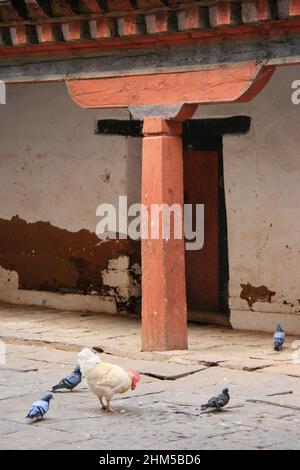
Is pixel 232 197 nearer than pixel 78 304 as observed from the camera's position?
Yes

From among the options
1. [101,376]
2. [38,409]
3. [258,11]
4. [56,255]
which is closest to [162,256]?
[258,11]

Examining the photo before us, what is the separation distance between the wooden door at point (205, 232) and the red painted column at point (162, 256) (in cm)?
179

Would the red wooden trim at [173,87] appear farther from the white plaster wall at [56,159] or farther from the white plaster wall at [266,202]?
the white plaster wall at [56,159]

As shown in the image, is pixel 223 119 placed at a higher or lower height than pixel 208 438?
higher

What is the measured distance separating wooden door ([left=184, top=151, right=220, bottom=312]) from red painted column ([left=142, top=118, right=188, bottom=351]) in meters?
1.79

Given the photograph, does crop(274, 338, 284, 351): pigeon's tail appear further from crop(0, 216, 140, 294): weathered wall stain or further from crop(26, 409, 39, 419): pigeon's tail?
crop(26, 409, 39, 419): pigeon's tail

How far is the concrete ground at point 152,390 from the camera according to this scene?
757 cm

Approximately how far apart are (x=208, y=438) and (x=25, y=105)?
699 centimetres

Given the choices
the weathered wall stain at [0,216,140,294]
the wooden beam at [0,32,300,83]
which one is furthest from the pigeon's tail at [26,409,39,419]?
the weathered wall stain at [0,216,140,294]

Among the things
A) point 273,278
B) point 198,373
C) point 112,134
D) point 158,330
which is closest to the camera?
point 198,373

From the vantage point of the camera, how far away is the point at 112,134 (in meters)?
13.0

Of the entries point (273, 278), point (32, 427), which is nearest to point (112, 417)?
point (32, 427)

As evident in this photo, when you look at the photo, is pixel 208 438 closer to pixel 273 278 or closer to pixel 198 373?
pixel 198 373

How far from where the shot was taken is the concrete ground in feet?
24.8
